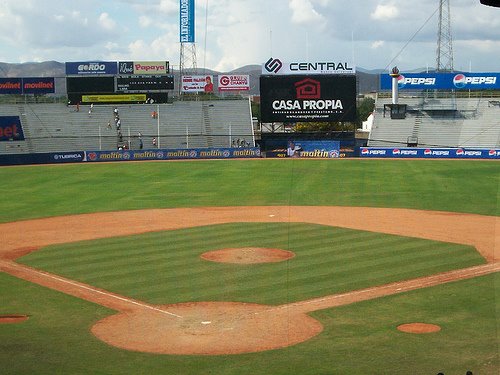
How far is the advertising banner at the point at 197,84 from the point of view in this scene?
274 ft

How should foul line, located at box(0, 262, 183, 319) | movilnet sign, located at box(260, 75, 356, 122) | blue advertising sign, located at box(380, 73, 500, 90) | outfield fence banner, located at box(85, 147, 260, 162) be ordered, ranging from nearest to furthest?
foul line, located at box(0, 262, 183, 319), outfield fence banner, located at box(85, 147, 260, 162), movilnet sign, located at box(260, 75, 356, 122), blue advertising sign, located at box(380, 73, 500, 90)

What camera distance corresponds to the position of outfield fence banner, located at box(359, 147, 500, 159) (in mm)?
69938

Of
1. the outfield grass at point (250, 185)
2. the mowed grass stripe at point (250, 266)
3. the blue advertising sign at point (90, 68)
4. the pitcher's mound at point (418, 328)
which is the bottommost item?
the pitcher's mound at point (418, 328)

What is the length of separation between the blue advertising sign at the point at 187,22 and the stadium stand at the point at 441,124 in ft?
79.1

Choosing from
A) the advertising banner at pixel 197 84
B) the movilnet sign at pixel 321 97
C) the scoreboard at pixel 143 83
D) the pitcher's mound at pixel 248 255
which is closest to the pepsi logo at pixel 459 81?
the movilnet sign at pixel 321 97

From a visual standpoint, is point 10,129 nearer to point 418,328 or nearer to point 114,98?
point 114,98

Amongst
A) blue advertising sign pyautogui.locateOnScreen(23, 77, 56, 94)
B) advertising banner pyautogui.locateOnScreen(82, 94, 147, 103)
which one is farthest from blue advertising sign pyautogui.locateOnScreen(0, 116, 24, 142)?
advertising banner pyautogui.locateOnScreen(82, 94, 147, 103)

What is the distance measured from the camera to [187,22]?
88625 millimetres

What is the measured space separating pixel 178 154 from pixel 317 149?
1396 cm

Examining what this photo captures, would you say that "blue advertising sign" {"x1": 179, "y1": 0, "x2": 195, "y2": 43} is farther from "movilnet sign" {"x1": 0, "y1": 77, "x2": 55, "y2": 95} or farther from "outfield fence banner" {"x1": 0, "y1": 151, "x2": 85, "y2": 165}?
"outfield fence banner" {"x1": 0, "y1": 151, "x2": 85, "y2": 165}

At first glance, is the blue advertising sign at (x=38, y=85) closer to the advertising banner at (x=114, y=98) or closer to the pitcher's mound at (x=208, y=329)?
the advertising banner at (x=114, y=98)

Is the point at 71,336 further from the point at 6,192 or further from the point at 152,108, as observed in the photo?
the point at 152,108

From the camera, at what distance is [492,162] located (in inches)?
2589

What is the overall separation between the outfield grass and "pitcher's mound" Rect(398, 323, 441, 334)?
2051 centimetres
